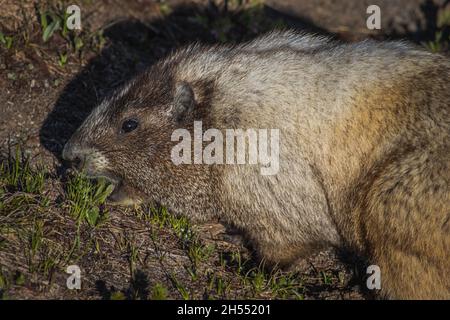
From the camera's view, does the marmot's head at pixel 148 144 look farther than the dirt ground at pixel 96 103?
Yes

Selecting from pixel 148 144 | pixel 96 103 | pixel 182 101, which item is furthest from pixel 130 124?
pixel 96 103

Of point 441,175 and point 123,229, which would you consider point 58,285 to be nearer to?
point 123,229

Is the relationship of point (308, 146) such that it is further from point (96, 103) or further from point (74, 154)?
point (96, 103)

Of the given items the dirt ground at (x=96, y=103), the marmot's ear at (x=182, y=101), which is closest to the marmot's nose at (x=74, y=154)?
the dirt ground at (x=96, y=103)

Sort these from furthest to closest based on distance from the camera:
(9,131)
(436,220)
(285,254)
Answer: (9,131) < (285,254) < (436,220)

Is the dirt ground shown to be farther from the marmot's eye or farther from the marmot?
the marmot's eye

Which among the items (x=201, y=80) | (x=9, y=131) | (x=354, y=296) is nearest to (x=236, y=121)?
(x=201, y=80)

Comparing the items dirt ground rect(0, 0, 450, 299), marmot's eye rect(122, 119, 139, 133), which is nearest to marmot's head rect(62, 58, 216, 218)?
marmot's eye rect(122, 119, 139, 133)

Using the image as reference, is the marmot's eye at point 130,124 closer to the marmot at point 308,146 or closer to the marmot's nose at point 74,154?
the marmot at point 308,146
